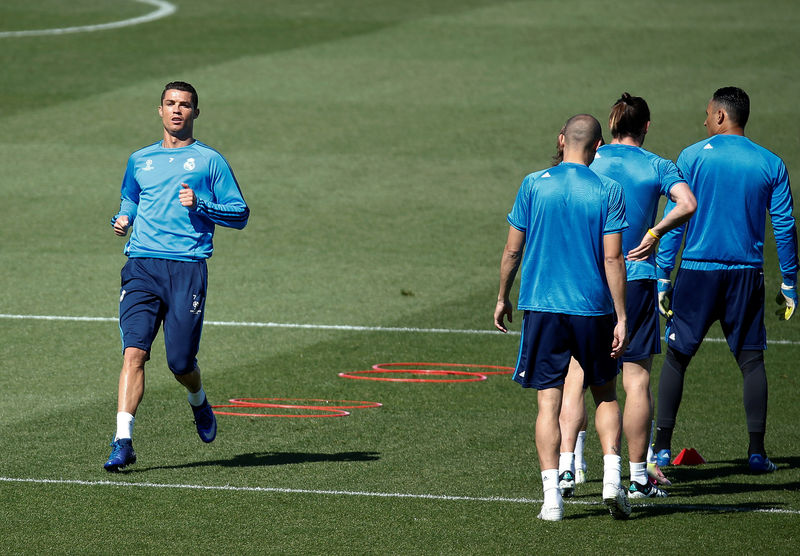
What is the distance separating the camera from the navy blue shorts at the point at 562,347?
7281 millimetres

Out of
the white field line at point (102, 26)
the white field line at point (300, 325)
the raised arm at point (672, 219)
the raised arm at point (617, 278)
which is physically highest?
the white field line at point (102, 26)

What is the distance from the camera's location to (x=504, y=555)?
671 centimetres

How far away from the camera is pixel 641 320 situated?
818cm

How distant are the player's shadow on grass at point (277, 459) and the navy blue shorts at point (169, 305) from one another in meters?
0.61

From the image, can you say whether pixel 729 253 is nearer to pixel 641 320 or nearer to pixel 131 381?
pixel 641 320

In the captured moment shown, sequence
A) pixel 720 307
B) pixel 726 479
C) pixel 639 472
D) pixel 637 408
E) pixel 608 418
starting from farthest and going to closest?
pixel 720 307, pixel 726 479, pixel 637 408, pixel 639 472, pixel 608 418

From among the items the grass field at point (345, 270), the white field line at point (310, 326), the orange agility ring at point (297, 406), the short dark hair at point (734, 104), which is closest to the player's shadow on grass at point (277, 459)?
the grass field at point (345, 270)

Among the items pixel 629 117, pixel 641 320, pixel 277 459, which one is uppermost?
pixel 629 117

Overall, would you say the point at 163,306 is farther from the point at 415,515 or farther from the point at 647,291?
the point at 647,291

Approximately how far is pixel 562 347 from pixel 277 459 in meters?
2.35

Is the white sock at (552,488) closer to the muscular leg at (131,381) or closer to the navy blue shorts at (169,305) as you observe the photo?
the navy blue shorts at (169,305)

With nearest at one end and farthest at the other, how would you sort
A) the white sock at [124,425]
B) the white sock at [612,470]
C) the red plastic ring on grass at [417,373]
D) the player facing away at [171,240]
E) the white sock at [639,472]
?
the white sock at [612,470]
the white sock at [639,472]
the white sock at [124,425]
the player facing away at [171,240]
the red plastic ring on grass at [417,373]

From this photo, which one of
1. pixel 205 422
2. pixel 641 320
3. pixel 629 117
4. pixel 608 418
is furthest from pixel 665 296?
pixel 205 422

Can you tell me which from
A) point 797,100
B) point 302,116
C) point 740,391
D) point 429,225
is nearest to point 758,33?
point 797,100
